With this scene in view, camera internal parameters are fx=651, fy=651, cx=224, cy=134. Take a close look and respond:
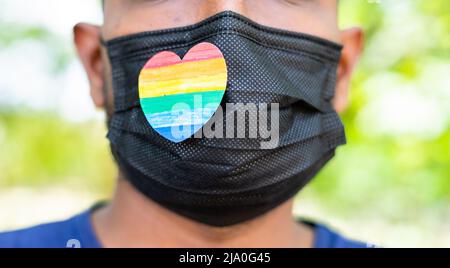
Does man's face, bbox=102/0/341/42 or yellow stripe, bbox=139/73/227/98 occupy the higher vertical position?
man's face, bbox=102/0/341/42

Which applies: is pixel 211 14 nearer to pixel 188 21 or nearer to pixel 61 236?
pixel 188 21

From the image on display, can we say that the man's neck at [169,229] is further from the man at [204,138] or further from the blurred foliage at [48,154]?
the blurred foliage at [48,154]

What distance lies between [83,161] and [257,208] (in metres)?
4.45

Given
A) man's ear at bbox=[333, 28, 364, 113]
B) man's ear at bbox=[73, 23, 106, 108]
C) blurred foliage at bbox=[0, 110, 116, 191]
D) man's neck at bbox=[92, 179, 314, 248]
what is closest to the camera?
man's neck at bbox=[92, 179, 314, 248]

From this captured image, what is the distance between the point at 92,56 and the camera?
2506 millimetres

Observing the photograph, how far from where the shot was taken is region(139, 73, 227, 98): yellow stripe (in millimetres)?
2014

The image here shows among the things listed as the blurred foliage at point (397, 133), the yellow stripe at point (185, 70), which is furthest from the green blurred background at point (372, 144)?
the yellow stripe at point (185, 70)

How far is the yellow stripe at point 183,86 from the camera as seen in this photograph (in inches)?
79.3

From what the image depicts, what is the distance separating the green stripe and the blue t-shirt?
0.62 m

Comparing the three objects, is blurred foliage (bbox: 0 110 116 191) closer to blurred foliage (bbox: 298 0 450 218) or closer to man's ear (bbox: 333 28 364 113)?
blurred foliage (bbox: 298 0 450 218)

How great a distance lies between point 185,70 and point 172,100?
0.34 feet

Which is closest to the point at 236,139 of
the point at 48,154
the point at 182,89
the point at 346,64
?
the point at 182,89

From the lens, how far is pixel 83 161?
6.41 meters

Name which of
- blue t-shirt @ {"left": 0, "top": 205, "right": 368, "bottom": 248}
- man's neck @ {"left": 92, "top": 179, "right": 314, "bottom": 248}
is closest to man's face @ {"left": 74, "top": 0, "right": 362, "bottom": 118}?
man's neck @ {"left": 92, "top": 179, "right": 314, "bottom": 248}
